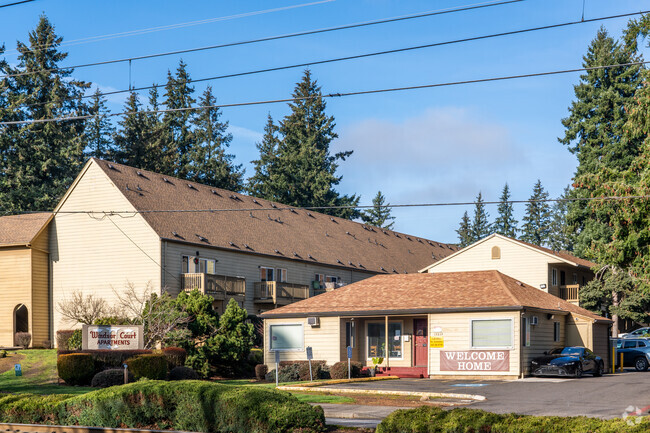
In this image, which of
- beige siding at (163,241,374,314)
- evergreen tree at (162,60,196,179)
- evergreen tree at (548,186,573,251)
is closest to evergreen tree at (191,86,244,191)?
evergreen tree at (162,60,196,179)

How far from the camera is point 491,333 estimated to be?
111 ft

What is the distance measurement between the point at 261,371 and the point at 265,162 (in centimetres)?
5487

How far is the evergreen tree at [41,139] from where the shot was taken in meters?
63.4

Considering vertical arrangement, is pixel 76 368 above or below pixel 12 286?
below

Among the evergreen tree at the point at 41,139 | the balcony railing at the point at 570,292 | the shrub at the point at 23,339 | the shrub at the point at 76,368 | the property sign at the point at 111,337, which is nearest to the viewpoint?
the shrub at the point at 76,368

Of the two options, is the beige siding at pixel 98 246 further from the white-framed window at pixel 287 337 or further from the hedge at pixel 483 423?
the hedge at pixel 483 423

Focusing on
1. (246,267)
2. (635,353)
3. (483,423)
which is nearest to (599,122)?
(635,353)

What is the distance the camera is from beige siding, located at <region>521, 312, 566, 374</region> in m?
34.2

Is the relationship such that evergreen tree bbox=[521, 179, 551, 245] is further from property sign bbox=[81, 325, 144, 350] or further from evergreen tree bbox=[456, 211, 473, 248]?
property sign bbox=[81, 325, 144, 350]

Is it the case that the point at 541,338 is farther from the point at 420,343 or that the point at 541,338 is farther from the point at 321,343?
the point at 321,343

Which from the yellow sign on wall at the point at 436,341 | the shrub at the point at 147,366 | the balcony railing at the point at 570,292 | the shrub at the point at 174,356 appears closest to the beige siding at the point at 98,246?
the shrub at the point at 174,356

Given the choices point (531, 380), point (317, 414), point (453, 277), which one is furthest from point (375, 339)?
point (317, 414)

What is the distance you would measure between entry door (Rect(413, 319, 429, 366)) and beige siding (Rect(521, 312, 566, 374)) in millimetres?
4832

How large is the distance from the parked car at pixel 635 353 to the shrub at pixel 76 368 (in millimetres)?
27073
